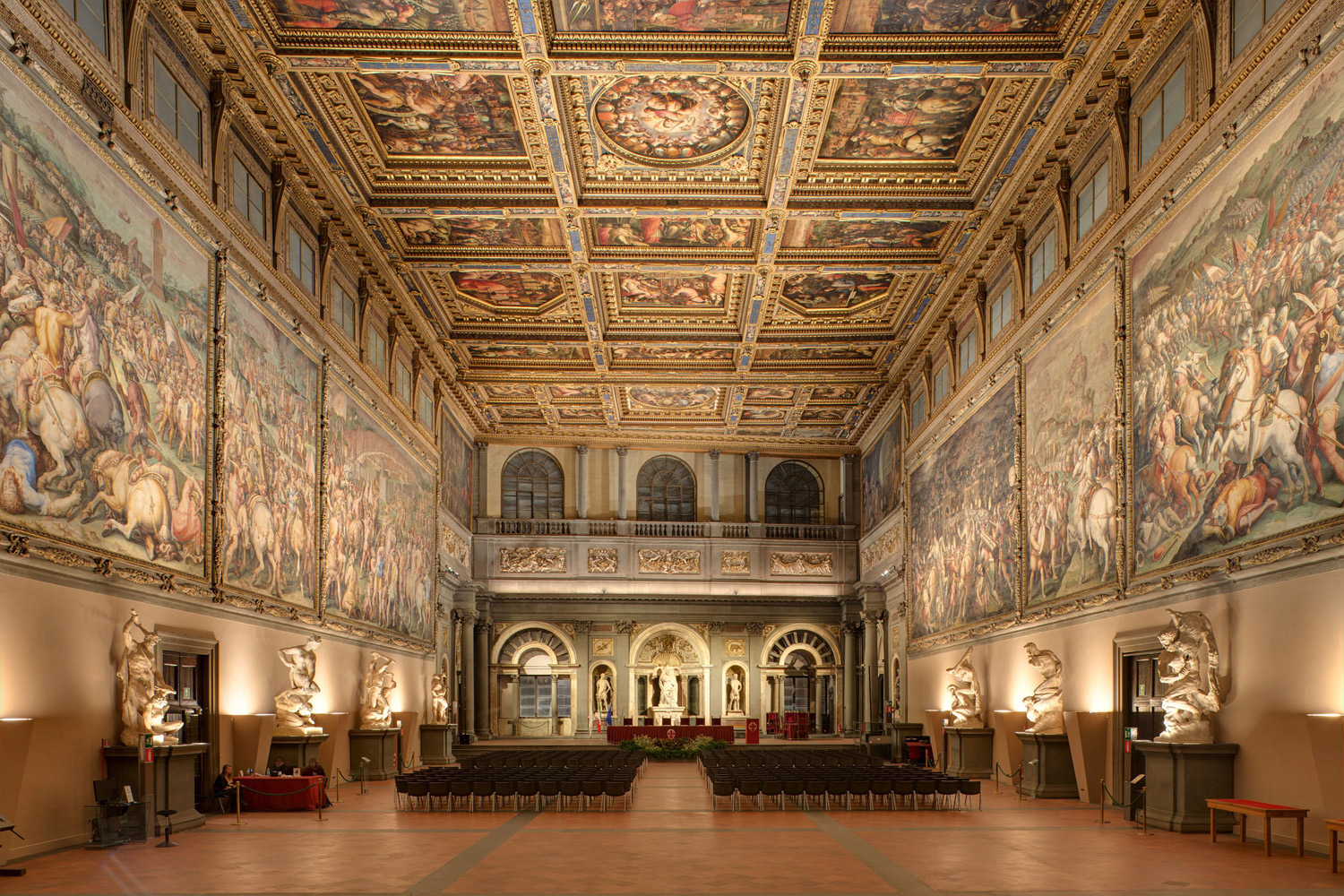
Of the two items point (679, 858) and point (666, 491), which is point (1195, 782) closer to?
point (679, 858)

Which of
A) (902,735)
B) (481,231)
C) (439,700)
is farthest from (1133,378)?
(439,700)

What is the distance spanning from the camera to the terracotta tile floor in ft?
35.1

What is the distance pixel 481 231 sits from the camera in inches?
953

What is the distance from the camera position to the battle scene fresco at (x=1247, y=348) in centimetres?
1188

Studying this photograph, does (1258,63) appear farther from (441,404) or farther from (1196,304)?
(441,404)

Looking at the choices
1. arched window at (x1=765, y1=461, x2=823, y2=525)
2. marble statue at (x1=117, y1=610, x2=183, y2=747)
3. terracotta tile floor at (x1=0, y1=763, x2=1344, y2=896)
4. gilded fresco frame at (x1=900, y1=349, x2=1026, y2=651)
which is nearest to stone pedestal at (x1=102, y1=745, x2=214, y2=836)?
marble statue at (x1=117, y1=610, x2=183, y2=747)

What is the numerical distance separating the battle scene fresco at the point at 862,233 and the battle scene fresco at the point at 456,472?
46.5 feet

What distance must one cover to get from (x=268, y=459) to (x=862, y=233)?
1277 centimetres

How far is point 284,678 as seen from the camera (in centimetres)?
2003

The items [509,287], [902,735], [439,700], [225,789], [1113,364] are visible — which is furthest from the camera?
[439,700]

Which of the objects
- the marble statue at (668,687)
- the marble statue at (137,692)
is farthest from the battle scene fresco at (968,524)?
the marble statue at (137,692)

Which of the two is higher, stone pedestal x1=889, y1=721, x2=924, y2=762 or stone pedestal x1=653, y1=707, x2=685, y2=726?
stone pedestal x1=889, y1=721, x2=924, y2=762

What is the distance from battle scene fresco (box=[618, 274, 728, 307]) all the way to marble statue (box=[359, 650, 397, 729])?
10387 mm

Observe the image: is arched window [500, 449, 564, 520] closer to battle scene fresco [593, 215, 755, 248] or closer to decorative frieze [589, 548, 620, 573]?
decorative frieze [589, 548, 620, 573]
